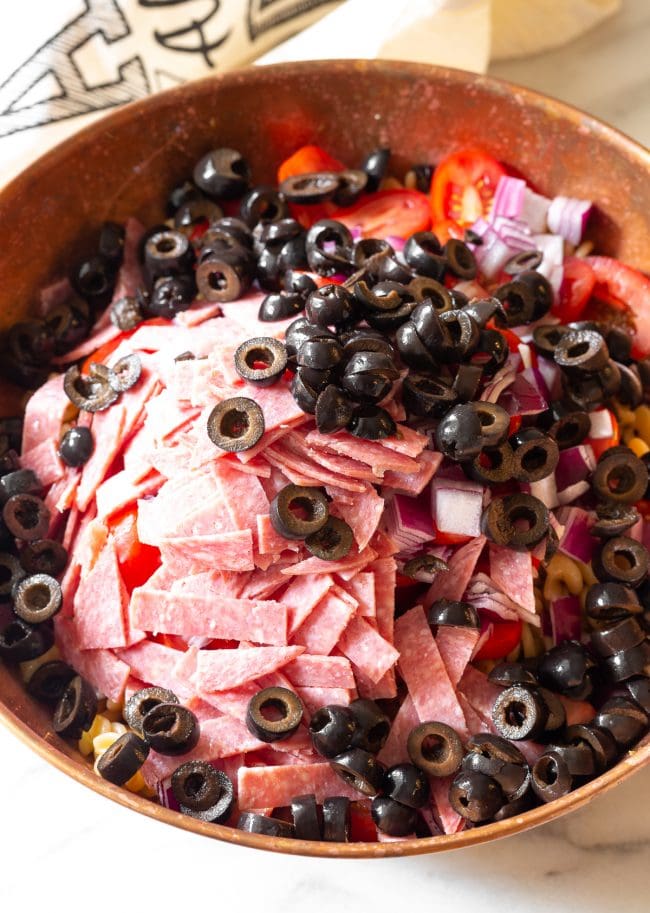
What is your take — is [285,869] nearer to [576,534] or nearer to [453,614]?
[453,614]

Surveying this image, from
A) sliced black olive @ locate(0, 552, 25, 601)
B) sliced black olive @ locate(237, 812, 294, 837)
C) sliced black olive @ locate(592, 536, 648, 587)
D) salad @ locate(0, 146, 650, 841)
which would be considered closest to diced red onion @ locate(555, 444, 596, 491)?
salad @ locate(0, 146, 650, 841)

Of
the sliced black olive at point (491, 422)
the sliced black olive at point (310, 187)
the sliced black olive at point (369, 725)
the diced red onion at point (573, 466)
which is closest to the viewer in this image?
the sliced black olive at point (369, 725)

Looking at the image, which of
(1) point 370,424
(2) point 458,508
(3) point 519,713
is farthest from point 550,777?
(1) point 370,424

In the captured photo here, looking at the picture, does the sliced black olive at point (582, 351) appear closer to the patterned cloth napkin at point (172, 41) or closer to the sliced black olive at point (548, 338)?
the sliced black olive at point (548, 338)

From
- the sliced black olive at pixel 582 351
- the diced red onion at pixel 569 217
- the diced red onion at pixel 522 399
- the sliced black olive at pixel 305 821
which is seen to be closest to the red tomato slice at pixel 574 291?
the diced red onion at pixel 569 217

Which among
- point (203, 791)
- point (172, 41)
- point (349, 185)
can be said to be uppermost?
point (172, 41)

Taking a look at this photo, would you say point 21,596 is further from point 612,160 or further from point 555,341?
point 612,160
